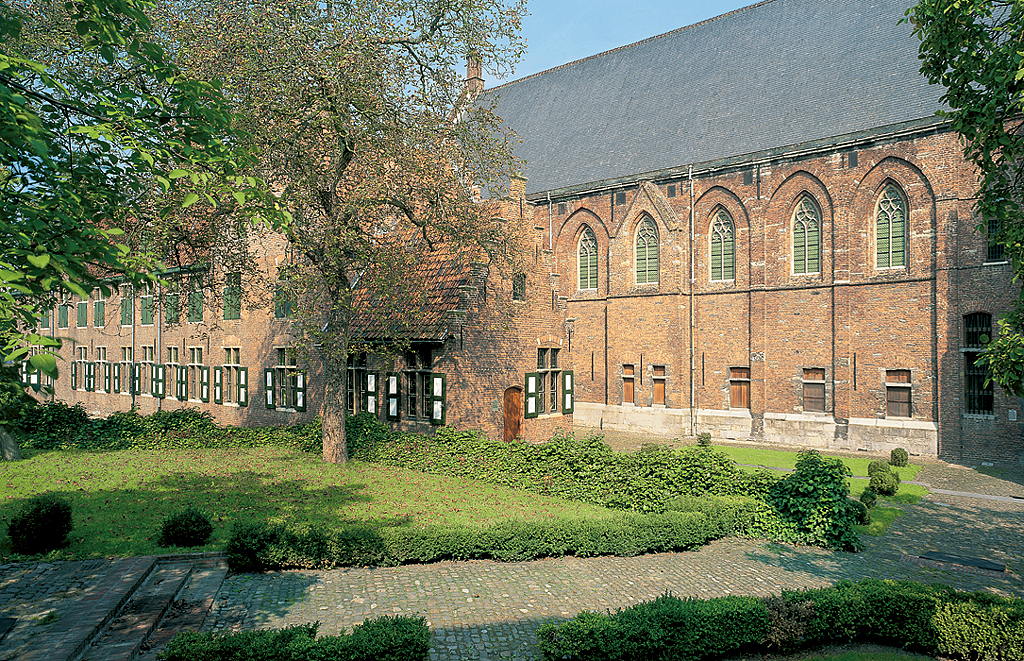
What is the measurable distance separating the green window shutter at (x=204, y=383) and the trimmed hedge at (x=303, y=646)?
25.4 m

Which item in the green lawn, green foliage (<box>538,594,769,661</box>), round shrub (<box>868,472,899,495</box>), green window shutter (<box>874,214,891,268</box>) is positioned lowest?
round shrub (<box>868,472,899,495</box>)

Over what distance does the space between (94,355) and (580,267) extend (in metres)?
29.2

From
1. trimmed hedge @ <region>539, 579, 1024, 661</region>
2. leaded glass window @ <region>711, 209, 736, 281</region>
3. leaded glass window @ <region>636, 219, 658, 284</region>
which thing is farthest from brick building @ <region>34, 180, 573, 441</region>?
trimmed hedge @ <region>539, 579, 1024, 661</region>

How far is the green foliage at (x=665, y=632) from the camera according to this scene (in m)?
6.80

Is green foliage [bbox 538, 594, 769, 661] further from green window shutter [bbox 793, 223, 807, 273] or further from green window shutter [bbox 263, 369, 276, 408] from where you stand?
green window shutter [bbox 793, 223, 807, 273]

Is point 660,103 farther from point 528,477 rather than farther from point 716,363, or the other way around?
point 528,477

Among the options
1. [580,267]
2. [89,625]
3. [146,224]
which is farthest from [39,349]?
[580,267]

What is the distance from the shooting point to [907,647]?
306 inches

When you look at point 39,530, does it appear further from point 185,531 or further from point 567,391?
point 567,391

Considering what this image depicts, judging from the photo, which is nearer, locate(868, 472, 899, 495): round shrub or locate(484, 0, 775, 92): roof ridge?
locate(868, 472, 899, 495): round shrub

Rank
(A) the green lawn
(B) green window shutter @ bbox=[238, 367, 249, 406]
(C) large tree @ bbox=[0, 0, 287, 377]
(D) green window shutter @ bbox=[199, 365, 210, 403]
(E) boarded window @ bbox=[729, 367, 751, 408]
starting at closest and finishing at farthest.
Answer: (C) large tree @ bbox=[0, 0, 287, 377], (A) the green lawn, (B) green window shutter @ bbox=[238, 367, 249, 406], (E) boarded window @ bbox=[729, 367, 751, 408], (D) green window shutter @ bbox=[199, 365, 210, 403]

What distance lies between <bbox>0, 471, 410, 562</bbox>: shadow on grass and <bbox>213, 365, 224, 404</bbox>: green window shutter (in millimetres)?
12788

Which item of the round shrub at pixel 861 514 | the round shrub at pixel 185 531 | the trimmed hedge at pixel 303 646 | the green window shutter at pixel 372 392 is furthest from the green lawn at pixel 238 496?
the round shrub at pixel 861 514

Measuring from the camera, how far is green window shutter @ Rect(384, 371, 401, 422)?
21453mm
